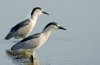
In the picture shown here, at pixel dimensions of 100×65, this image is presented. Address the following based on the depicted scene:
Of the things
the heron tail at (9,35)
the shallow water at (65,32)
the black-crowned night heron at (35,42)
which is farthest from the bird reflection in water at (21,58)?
the heron tail at (9,35)

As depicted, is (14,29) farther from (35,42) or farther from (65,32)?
(35,42)

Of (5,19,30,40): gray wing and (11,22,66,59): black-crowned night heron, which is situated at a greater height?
(5,19,30,40): gray wing

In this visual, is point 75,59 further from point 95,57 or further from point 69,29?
point 69,29

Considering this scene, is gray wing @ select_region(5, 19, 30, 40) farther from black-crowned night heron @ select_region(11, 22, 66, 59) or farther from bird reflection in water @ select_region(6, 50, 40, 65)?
black-crowned night heron @ select_region(11, 22, 66, 59)

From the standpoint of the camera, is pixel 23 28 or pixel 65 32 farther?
pixel 65 32

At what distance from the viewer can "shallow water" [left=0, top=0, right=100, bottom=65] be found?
39.8 feet

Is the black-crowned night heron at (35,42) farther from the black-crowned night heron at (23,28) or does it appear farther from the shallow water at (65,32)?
the black-crowned night heron at (23,28)

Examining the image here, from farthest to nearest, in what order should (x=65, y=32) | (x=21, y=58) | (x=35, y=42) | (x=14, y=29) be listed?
(x=65, y=32), (x=14, y=29), (x=21, y=58), (x=35, y=42)

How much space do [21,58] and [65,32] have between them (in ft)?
9.63

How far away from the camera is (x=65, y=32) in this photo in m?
15.1

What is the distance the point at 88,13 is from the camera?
1708 centimetres

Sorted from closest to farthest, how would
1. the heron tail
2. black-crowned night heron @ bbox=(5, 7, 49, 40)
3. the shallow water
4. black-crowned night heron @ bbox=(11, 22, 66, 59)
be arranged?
the shallow water
black-crowned night heron @ bbox=(11, 22, 66, 59)
the heron tail
black-crowned night heron @ bbox=(5, 7, 49, 40)

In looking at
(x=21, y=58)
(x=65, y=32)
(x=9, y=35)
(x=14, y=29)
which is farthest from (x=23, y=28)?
(x=21, y=58)

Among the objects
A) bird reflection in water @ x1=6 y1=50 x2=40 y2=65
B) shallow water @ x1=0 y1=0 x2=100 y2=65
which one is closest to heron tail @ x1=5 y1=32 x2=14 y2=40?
shallow water @ x1=0 y1=0 x2=100 y2=65
